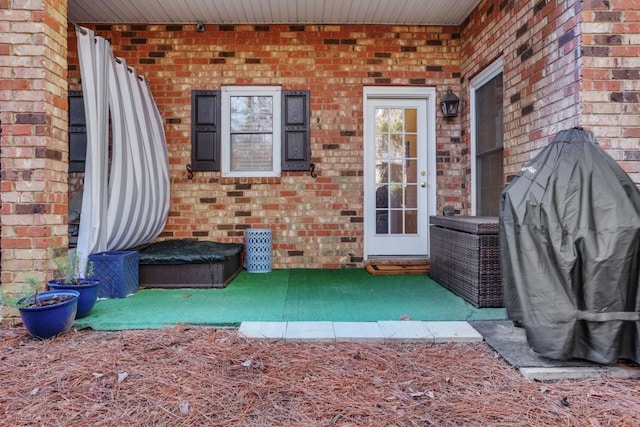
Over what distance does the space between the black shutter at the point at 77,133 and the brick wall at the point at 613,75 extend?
4.74 metres

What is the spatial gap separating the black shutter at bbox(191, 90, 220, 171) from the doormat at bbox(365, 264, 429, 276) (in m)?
2.24

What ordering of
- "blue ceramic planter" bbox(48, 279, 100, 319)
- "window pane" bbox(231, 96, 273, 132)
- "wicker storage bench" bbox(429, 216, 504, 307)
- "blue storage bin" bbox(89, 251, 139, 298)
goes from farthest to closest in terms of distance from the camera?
1. "window pane" bbox(231, 96, 273, 132)
2. "blue storage bin" bbox(89, 251, 139, 298)
3. "wicker storage bench" bbox(429, 216, 504, 307)
4. "blue ceramic planter" bbox(48, 279, 100, 319)

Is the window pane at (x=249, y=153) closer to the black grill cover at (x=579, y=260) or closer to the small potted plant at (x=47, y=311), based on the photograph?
the small potted plant at (x=47, y=311)

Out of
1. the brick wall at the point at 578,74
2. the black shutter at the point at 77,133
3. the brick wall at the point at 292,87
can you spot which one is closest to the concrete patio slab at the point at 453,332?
the brick wall at the point at 578,74

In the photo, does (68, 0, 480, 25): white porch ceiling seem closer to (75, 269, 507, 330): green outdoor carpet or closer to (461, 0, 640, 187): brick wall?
(461, 0, 640, 187): brick wall

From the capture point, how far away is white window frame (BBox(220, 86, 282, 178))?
4.68 m

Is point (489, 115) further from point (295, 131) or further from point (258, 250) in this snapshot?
point (258, 250)

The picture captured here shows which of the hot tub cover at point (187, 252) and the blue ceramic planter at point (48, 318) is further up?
the hot tub cover at point (187, 252)

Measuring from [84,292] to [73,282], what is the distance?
154 mm

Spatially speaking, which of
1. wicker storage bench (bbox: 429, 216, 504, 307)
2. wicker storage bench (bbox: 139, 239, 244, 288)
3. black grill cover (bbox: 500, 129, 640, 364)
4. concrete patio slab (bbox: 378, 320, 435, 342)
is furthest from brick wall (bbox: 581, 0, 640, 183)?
wicker storage bench (bbox: 139, 239, 244, 288)

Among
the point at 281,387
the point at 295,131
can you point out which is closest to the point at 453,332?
the point at 281,387

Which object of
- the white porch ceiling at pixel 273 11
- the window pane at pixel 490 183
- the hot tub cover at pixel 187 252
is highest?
the white porch ceiling at pixel 273 11

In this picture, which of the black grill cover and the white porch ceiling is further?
the white porch ceiling

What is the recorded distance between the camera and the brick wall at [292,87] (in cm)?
464
